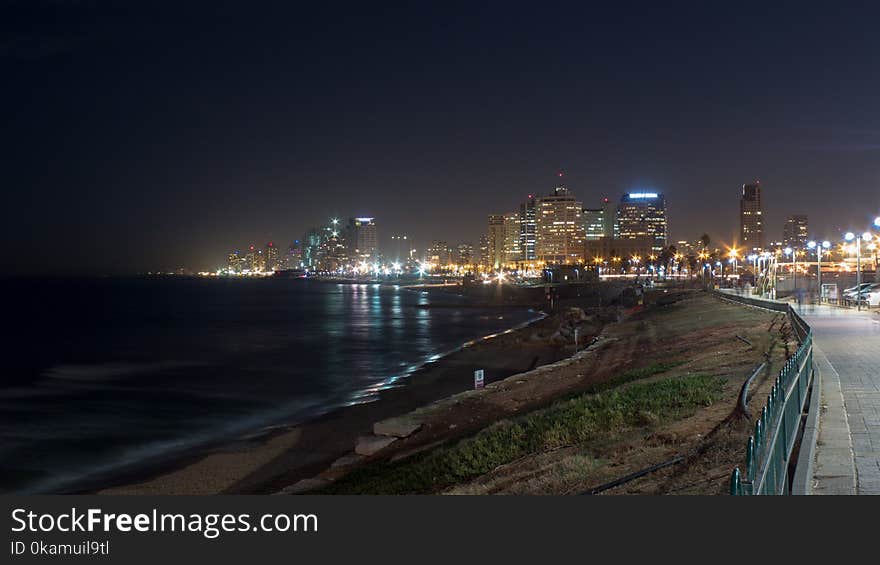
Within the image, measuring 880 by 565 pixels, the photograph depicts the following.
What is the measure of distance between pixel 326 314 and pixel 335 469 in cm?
7196

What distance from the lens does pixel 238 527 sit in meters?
7.30

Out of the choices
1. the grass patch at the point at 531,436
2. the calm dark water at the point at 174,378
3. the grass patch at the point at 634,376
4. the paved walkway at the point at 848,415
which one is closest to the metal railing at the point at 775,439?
the paved walkway at the point at 848,415

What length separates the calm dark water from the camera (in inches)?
874

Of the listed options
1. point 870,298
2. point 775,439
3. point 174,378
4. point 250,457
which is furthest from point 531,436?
point 870,298

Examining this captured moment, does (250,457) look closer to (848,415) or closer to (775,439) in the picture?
(848,415)

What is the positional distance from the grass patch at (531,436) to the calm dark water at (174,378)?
944cm

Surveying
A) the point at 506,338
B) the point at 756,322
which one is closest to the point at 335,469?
the point at 756,322

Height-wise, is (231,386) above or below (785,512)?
below

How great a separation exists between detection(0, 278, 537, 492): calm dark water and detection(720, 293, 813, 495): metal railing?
16.4 meters

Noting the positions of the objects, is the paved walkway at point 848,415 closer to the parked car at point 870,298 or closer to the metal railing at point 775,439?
the metal railing at point 775,439

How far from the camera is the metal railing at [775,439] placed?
6.23m

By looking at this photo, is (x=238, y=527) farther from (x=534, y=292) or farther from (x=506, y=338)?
(x=534, y=292)

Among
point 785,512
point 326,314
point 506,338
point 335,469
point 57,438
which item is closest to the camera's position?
point 785,512
